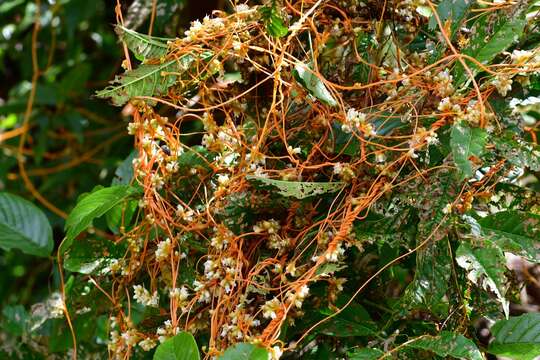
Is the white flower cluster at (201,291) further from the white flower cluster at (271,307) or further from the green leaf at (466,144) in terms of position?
the green leaf at (466,144)

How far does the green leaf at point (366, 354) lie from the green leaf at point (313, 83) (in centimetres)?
25

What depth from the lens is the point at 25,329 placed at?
1252 millimetres

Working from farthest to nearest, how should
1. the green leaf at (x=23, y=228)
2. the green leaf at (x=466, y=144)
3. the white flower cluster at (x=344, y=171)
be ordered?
the green leaf at (x=23, y=228) → the white flower cluster at (x=344, y=171) → the green leaf at (x=466, y=144)

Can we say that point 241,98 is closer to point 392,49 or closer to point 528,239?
point 392,49

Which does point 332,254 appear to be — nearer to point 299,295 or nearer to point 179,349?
point 299,295

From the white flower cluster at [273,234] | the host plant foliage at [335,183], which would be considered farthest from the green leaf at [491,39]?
the white flower cluster at [273,234]

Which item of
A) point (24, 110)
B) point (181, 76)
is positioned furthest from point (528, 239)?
point (24, 110)

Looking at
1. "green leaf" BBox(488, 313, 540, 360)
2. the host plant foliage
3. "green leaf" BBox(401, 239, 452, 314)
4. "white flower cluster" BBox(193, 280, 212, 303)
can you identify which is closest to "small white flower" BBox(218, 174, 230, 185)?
the host plant foliage

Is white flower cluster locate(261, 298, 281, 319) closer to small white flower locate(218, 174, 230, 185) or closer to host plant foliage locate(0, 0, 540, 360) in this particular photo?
host plant foliage locate(0, 0, 540, 360)

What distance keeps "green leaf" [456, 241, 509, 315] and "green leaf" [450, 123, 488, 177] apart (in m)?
0.07

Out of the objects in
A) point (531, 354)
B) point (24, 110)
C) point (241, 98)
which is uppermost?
point (241, 98)

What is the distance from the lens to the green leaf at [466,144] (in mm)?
699

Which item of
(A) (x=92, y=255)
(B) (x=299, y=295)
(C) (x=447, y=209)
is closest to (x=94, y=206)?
(A) (x=92, y=255)

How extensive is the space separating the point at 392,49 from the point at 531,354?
0.36m
